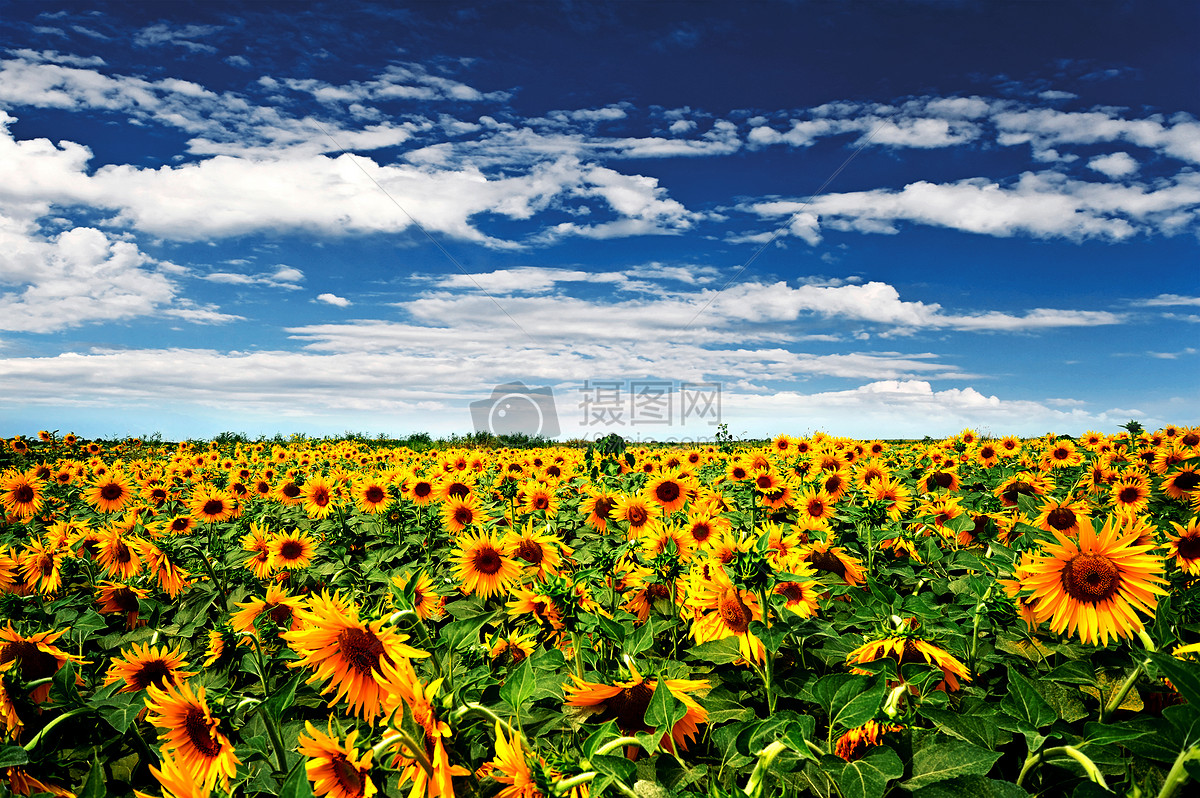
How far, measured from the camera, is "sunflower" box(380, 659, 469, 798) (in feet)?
5.11

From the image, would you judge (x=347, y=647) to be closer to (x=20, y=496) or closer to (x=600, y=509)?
(x=600, y=509)

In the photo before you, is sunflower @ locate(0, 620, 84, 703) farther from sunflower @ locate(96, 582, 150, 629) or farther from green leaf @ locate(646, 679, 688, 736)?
green leaf @ locate(646, 679, 688, 736)

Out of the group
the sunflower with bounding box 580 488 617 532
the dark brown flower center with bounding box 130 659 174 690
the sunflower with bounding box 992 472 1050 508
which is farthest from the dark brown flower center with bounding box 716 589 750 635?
the sunflower with bounding box 992 472 1050 508

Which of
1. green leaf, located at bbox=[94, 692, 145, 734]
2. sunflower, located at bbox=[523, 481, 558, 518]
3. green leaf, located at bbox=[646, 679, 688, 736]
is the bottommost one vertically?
green leaf, located at bbox=[94, 692, 145, 734]

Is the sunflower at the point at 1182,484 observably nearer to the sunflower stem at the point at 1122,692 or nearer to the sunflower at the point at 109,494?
the sunflower stem at the point at 1122,692

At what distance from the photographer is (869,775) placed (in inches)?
60.2

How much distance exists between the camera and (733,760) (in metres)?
1.77

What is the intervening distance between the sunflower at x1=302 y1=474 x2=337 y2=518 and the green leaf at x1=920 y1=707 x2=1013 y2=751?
6.60 metres

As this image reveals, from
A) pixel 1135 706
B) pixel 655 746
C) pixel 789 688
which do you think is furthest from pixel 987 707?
pixel 655 746

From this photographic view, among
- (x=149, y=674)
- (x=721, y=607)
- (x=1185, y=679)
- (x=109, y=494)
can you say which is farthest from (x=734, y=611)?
(x=109, y=494)

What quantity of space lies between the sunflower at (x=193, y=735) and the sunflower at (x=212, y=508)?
5.37 metres

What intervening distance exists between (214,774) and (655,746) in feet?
5.31

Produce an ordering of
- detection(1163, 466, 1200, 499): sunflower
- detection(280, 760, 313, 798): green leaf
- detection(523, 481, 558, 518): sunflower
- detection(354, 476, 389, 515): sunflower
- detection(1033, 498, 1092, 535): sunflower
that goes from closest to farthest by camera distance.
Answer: detection(280, 760, 313, 798): green leaf, detection(1033, 498, 1092, 535): sunflower, detection(523, 481, 558, 518): sunflower, detection(1163, 466, 1200, 499): sunflower, detection(354, 476, 389, 515): sunflower

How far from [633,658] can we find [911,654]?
1077 mm
